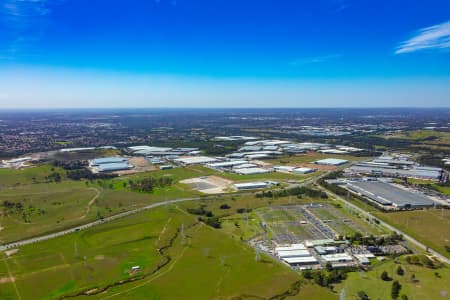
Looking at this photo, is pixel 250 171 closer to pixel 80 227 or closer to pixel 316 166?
pixel 316 166

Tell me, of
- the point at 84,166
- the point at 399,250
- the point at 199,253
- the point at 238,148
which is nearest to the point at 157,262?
the point at 199,253

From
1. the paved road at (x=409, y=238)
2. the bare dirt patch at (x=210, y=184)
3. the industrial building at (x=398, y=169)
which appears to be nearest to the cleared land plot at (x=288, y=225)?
the paved road at (x=409, y=238)

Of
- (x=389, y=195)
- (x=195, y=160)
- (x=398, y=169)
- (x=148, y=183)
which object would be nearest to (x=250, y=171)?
(x=195, y=160)

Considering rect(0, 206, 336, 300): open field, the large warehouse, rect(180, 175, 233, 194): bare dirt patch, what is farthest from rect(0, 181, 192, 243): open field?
the large warehouse

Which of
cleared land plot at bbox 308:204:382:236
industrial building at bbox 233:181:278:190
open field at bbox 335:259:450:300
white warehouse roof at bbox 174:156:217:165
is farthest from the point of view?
white warehouse roof at bbox 174:156:217:165

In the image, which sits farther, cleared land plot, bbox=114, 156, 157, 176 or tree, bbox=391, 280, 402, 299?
cleared land plot, bbox=114, 156, 157, 176

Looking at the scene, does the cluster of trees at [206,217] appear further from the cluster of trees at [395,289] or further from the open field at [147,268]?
the cluster of trees at [395,289]

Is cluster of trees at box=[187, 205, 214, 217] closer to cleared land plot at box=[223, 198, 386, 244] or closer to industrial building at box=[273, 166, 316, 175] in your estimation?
cleared land plot at box=[223, 198, 386, 244]
